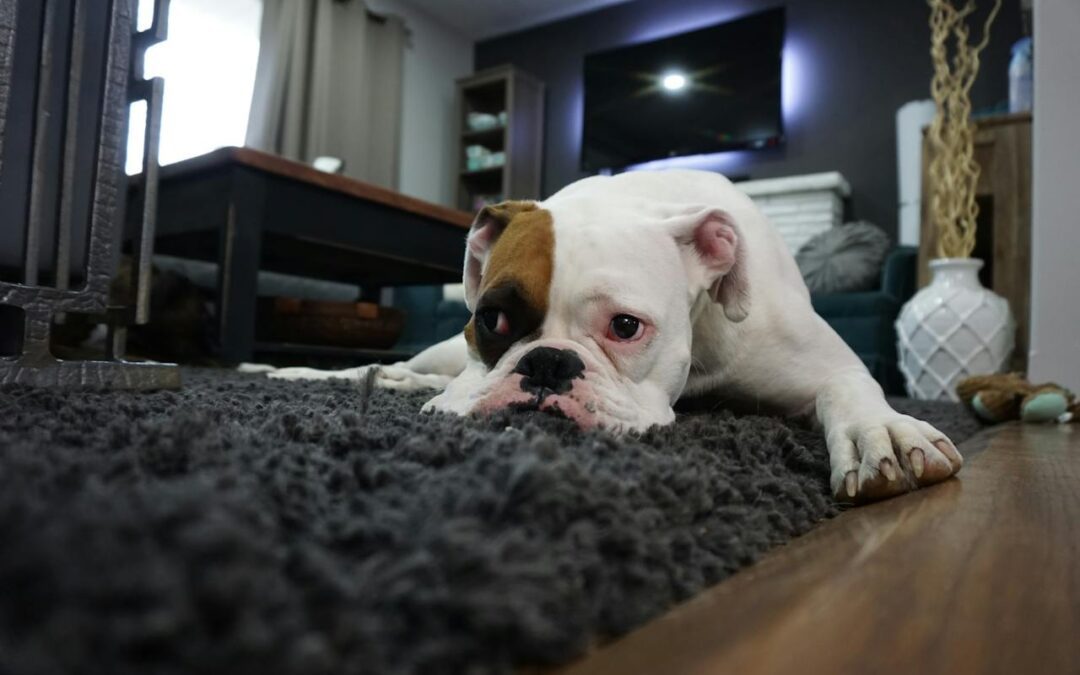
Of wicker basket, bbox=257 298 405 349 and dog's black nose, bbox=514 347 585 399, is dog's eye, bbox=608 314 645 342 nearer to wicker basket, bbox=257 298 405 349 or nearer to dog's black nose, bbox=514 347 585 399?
dog's black nose, bbox=514 347 585 399

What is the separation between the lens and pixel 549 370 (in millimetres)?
766

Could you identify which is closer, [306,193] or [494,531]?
[494,531]

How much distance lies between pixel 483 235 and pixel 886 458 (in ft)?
1.77

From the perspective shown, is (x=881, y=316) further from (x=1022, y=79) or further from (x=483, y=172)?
(x=483, y=172)

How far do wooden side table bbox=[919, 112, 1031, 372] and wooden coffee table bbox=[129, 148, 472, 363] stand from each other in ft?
6.10

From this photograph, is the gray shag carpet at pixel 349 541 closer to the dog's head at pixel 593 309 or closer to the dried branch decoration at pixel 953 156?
the dog's head at pixel 593 309

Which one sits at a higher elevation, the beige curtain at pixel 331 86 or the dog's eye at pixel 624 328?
the beige curtain at pixel 331 86

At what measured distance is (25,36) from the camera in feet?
3.12

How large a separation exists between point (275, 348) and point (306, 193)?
55 centimetres

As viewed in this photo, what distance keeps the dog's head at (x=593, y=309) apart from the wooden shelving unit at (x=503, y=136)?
4460 mm

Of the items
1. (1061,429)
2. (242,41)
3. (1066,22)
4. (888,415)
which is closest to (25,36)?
(888,415)

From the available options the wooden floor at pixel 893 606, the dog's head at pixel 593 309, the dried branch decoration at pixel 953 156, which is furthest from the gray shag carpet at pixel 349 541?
the dried branch decoration at pixel 953 156

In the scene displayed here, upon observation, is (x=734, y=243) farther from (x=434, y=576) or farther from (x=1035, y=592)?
(x=434, y=576)

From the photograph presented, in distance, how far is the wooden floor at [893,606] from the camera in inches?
12.6
